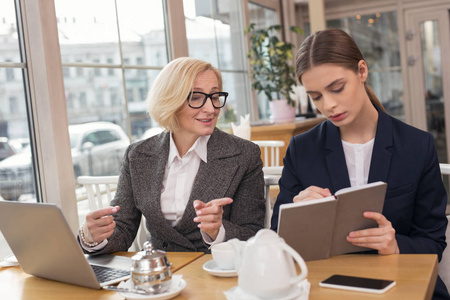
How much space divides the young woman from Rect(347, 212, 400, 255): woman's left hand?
119 millimetres

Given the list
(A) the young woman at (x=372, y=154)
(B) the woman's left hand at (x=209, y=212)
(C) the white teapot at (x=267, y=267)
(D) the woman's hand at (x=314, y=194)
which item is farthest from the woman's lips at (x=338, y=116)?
(C) the white teapot at (x=267, y=267)

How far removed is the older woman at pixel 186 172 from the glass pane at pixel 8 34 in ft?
2.15

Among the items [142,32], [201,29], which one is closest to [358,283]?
[142,32]

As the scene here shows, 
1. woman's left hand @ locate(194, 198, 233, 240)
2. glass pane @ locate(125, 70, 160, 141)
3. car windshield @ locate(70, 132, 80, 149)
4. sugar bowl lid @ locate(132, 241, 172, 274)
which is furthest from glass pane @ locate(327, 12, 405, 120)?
sugar bowl lid @ locate(132, 241, 172, 274)

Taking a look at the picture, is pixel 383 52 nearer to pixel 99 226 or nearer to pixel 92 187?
pixel 92 187

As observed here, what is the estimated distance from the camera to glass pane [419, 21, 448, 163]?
5.23m

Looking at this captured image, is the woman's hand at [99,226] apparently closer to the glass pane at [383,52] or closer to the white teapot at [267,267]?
the white teapot at [267,267]

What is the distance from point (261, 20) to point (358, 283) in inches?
168

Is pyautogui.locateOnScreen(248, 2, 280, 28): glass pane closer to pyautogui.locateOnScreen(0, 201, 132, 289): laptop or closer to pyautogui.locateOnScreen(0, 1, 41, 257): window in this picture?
pyautogui.locateOnScreen(0, 1, 41, 257): window

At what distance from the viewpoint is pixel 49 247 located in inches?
48.5

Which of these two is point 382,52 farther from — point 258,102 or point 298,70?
point 298,70

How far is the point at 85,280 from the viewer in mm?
1205

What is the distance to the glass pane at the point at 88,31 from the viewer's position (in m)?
2.37

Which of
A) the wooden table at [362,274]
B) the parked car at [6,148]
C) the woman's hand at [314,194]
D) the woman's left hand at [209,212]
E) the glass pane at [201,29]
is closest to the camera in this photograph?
the wooden table at [362,274]
